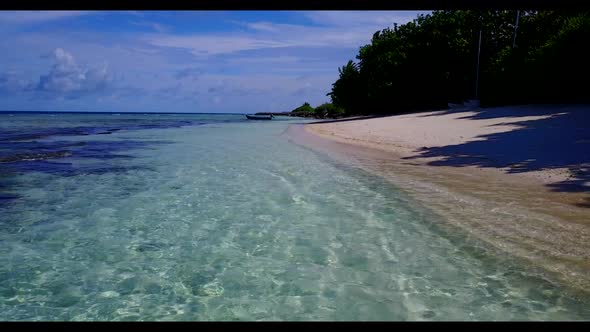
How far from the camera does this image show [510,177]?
436 inches

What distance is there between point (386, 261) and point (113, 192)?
7.48 meters

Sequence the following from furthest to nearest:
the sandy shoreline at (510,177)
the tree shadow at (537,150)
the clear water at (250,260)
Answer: the tree shadow at (537,150), the sandy shoreline at (510,177), the clear water at (250,260)

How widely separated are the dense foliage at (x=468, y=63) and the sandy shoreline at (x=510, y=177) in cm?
562

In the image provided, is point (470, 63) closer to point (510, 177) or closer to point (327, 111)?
point (510, 177)

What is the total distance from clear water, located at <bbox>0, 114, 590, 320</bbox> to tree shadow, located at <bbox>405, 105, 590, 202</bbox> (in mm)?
4182

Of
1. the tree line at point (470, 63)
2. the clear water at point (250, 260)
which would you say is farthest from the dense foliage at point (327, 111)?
the clear water at point (250, 260)

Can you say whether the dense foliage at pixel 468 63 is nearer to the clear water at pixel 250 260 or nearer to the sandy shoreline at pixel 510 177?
the sandy shoreline at pixel 510 177

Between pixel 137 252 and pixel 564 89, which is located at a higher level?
pixel 564 89

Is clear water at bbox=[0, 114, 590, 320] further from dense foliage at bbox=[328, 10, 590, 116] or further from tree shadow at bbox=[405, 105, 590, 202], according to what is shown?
dense foliage at bbox=[328, 10, 590, 116]

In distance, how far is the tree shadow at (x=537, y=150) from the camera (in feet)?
37.0

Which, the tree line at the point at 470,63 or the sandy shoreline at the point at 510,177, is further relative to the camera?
the tree line at the point at 470,63

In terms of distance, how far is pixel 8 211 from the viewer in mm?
8484
